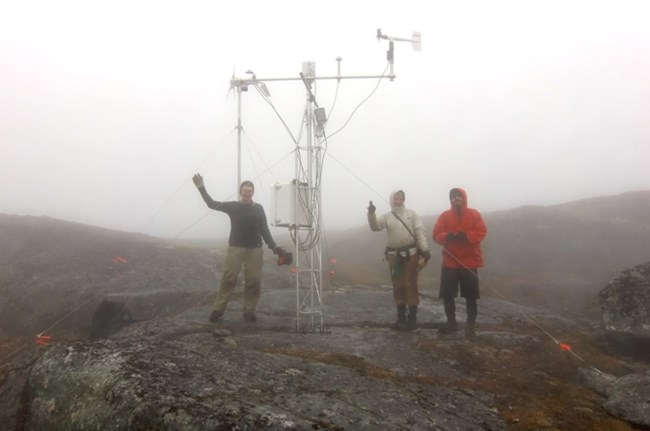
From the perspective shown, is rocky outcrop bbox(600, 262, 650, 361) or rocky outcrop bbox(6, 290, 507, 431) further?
rocky outcrop bbox(600, 262, 650, 361)

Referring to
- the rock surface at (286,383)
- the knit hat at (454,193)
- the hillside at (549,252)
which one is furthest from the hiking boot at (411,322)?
the hillside at (549,252)

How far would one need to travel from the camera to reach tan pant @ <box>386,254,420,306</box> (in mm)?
10602

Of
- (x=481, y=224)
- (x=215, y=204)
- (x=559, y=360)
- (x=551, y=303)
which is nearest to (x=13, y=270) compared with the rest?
(x=215, y=204)

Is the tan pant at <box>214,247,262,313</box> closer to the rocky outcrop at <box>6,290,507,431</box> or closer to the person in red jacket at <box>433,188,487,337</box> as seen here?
the rocky outcrop at <box>6,290,507,431</box>

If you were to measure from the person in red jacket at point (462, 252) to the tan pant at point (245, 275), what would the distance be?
4.03m

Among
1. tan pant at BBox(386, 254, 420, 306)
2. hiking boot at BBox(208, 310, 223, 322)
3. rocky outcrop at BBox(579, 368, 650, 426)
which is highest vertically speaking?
tan pant at BBox(386, 254, 420, 306)

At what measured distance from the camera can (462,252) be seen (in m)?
10.1

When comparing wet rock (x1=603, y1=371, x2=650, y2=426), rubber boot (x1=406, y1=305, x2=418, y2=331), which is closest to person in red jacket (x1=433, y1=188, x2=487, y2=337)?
rubber boot (x1=406, y1=305, x2=418, y2=331)

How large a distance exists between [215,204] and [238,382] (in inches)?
211

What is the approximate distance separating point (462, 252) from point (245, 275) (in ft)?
15.7

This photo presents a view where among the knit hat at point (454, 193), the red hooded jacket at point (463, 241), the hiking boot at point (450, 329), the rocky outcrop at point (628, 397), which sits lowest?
the rocky outcrop at point (628, 397)

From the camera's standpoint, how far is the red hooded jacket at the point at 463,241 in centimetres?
1005

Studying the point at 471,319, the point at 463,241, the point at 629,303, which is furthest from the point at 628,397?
the point at 629,303

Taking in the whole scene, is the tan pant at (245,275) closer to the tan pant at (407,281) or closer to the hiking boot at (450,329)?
the tan pant at (407,281)
